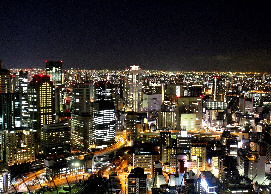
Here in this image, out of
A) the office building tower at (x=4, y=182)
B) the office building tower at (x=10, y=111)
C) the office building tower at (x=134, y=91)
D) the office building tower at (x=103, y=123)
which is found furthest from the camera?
the office building tower at (x=134, y=91)

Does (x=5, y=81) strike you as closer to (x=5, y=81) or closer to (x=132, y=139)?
(x=5, y=81)

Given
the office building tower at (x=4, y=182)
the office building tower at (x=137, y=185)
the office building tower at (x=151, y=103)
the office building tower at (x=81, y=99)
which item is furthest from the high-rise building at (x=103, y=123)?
the office building tower at (x=151, y=103)

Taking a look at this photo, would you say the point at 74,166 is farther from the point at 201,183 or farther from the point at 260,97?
the point at 260,97

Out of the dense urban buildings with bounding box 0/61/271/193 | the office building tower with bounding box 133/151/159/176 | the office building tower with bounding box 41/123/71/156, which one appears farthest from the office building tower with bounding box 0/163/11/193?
the office building tower with bounding box 133/151/159/176

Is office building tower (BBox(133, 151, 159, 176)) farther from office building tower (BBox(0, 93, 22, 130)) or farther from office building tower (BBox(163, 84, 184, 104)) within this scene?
office building tower (BBox(163, 84, 184, 104))

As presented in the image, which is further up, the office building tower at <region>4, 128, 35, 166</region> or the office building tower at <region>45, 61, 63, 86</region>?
the office building tower at <region>45, 61, 63, 86</region>

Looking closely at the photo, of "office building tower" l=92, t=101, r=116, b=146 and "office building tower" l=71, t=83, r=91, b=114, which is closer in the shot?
"office building tower" l=92, t=101, r=116, b=146

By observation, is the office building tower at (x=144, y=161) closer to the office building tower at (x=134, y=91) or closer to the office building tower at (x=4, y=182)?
the office building tower at (x=4, y=182)
